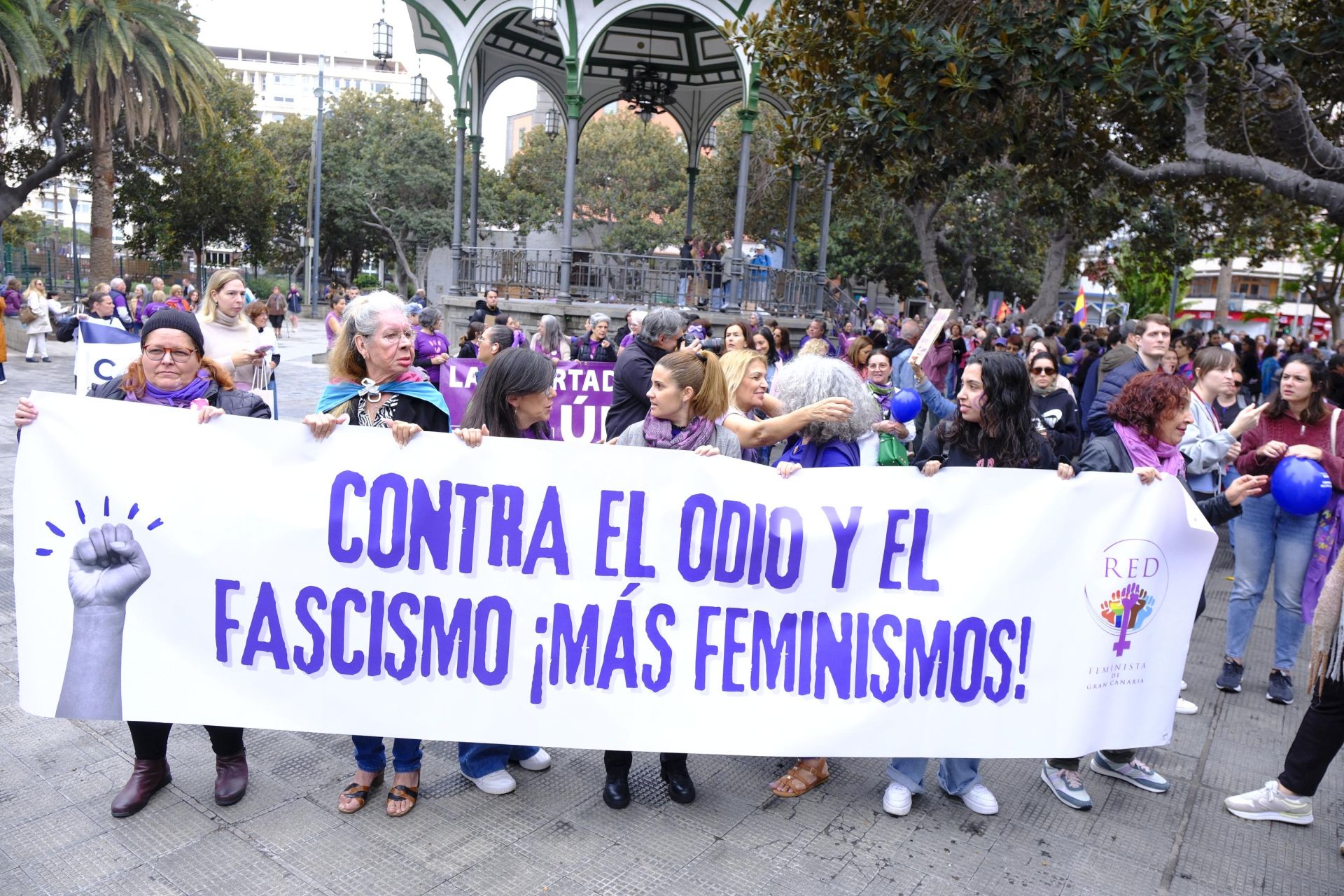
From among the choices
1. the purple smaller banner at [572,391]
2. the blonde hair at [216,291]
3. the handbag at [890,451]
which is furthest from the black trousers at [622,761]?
the purple smaller banner at [572,391]

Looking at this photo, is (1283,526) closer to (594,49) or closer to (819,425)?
(819,425)

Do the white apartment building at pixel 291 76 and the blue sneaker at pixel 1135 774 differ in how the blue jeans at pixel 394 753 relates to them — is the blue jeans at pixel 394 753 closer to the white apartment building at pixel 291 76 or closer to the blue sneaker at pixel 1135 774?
the blue sneaker at pixel 1135 774

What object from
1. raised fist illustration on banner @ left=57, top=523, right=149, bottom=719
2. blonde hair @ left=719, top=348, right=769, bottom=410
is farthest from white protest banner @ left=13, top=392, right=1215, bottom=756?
blonde hair @ left=719, top=348, right=769, bottom=410

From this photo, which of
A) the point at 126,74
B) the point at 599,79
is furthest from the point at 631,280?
the point at 126,74

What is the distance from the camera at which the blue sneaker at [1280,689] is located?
5016 millimetres

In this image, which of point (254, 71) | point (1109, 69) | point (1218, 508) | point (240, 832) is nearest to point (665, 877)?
point (240, 832)

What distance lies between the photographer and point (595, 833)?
3500mm

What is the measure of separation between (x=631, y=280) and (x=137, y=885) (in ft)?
41.0

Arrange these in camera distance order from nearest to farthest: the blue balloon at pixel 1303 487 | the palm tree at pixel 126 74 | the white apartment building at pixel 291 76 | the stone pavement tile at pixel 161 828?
the stone pavement tile at pixel 161 828
the blue balloon at pixel 1303 487
the palm tree at pixel 126 74
the white apartment building at pixel 291 76

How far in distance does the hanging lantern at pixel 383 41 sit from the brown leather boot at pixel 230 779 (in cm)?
1612

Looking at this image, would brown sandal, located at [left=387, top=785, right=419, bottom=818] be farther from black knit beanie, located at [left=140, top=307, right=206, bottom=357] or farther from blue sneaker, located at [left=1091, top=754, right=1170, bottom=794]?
blue sneaker, located at [left=1091, top=754, right=1170, bottom=794]

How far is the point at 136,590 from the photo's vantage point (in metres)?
3.30

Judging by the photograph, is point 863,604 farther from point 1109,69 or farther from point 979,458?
point 1109,69

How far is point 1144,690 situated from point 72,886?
3.68 metres
